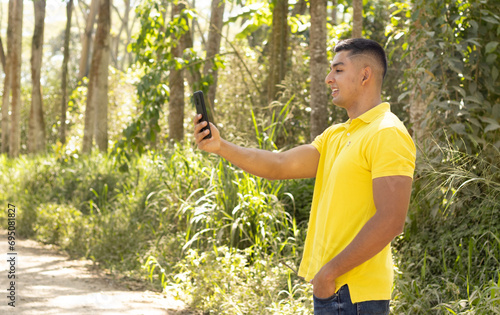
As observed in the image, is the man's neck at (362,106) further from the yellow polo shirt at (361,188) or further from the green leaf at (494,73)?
the green leaf at (494,73)

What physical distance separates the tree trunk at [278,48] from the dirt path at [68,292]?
3.66 metres

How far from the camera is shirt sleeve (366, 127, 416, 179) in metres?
2.24

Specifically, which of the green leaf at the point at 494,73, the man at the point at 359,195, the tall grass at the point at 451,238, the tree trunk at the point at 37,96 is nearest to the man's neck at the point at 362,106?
the man at the point at 359,195

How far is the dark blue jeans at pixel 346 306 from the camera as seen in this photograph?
2342 millimetres

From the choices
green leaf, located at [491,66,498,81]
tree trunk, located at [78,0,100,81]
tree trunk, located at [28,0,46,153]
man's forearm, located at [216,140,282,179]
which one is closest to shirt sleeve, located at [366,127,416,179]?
man's forearm, located at [216,140,282,179]

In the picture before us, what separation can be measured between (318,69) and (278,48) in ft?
4.82

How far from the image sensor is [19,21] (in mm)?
16172

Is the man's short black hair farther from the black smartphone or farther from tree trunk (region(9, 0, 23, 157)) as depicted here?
tree trunk (region(9, 0, 23, 157))

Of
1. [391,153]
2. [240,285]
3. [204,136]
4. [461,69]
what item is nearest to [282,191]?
[240,285]

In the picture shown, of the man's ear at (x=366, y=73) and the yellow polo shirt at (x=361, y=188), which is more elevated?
the man's ear at (x=366, y=73)

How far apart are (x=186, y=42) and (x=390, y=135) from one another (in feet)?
28.4

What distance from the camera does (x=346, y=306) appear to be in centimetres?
236

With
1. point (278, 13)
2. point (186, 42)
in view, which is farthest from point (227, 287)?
point (186, 42)

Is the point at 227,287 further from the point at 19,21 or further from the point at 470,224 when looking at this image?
the point at 19,21
